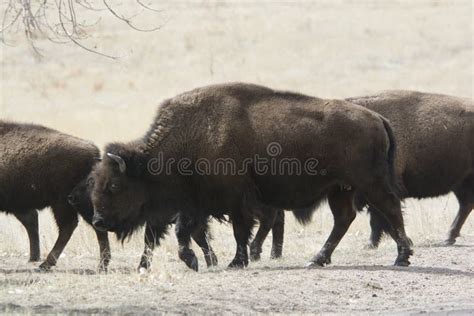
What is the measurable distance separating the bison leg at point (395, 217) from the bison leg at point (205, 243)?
1995 mm

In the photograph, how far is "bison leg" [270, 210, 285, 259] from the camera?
1376 centimetres

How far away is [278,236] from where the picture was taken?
13.9 m

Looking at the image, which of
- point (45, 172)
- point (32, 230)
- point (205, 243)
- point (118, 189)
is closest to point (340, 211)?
point (205, 243)

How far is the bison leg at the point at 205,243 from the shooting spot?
12.7 metres

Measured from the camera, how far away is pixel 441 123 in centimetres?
1420

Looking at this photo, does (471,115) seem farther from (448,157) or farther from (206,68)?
(206,68)

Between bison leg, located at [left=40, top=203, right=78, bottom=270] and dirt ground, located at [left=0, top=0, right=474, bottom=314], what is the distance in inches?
10.6

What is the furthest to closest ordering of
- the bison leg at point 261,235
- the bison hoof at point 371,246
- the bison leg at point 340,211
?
1. the bison hoof at point 371,246
2. the bison leg at point 261,235
3. the bison leg at point 340,211

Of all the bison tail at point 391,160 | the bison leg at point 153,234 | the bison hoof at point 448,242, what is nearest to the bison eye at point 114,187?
the bison leg at point 153,234

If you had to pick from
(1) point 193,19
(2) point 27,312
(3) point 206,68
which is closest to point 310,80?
(3) point 206,68

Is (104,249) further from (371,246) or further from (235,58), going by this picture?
(235,58)

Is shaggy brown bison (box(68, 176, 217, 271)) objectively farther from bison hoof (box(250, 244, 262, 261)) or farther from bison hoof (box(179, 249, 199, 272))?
bison hoof (box(250, 244, 262, 261))

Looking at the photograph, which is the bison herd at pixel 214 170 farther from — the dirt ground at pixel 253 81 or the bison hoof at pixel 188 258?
the dirt ground at pixel 253 81

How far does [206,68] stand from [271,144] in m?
29.7
